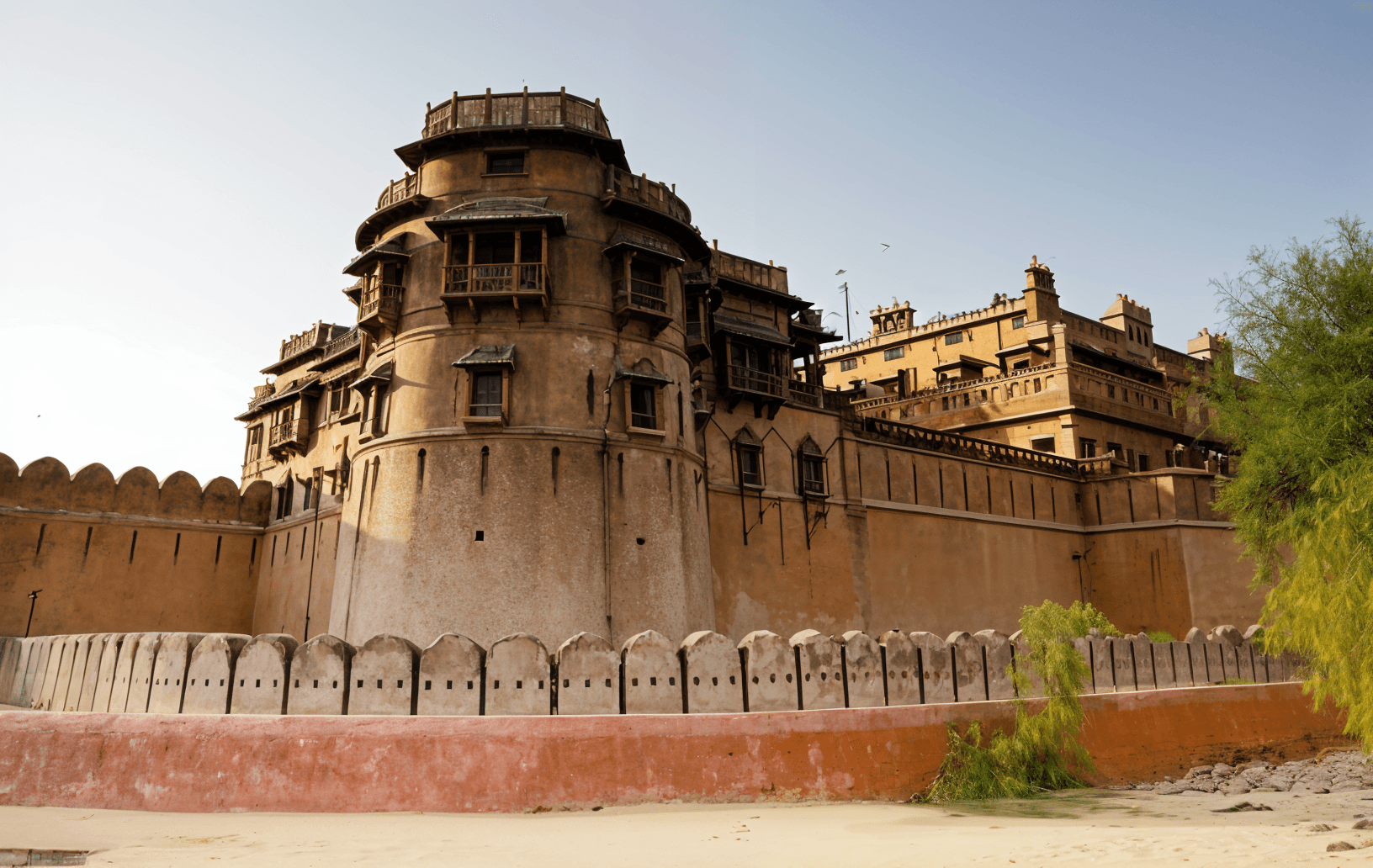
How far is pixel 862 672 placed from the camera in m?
13.5

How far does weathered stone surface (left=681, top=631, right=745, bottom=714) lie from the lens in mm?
12625

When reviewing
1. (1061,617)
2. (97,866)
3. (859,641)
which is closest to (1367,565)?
(1061,617)

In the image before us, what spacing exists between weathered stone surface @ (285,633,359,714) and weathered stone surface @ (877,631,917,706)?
576cm

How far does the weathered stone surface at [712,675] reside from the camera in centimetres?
1262

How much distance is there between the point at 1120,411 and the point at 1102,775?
28.6 meters

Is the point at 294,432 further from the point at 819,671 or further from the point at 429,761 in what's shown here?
the point at 819,671

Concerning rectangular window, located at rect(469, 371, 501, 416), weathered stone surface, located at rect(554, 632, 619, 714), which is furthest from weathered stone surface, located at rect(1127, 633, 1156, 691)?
rectangular window, located at rect(469, 371, 501, 416)

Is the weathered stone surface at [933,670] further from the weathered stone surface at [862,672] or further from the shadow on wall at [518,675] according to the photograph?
the weathered stone surface at [862,672]

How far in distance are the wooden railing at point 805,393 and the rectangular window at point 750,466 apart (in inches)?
Answer: 112

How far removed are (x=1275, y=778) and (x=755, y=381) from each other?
50.7 feet

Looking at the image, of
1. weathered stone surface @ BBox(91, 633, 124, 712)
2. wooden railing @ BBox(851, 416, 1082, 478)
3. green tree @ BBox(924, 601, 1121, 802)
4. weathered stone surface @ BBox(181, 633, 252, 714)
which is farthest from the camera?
wooden railing @ BBox(851, 416, 1082, 478)

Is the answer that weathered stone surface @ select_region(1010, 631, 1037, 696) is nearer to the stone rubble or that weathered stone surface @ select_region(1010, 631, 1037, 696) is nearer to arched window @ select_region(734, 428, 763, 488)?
the stone rubble

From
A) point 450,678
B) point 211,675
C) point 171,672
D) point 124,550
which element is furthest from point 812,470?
point 124,550

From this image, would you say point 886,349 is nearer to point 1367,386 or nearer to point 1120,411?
point 1120,411
